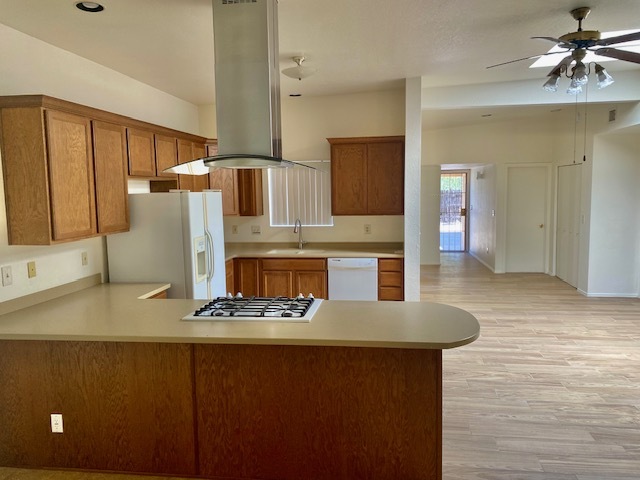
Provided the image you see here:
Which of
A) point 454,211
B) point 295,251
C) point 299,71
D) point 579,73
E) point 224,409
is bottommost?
point 224,409

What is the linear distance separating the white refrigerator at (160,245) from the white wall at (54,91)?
0.60ft

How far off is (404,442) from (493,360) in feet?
7.04

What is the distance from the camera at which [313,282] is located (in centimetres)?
500

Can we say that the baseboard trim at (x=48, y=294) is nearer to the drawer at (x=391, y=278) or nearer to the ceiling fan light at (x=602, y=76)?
the drawer at (x=391, y=278)

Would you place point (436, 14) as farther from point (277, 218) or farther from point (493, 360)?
point (277, 218)

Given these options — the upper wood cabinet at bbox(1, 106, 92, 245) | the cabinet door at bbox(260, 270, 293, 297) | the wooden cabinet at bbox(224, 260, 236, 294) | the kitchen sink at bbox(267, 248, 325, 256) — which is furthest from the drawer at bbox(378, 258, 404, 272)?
the upper wood cabinet at bbox(1, 106, 92, 245)

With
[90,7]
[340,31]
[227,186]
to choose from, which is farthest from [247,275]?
[90,7]

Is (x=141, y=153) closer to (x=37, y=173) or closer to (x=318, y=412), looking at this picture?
(x=37, y=173)

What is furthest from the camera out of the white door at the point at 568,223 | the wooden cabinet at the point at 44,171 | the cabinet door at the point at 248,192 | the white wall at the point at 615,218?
the white door at the point at 568,223

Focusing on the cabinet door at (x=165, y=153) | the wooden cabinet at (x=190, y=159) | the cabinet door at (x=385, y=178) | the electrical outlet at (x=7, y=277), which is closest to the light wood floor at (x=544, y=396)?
the electrical outlet at (x=7, y=277)

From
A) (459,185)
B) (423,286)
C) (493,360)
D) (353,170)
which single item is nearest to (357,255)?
(353,170)

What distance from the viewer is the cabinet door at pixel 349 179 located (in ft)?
16.7

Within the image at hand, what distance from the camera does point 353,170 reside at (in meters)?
5.12

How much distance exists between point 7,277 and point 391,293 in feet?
11.6
